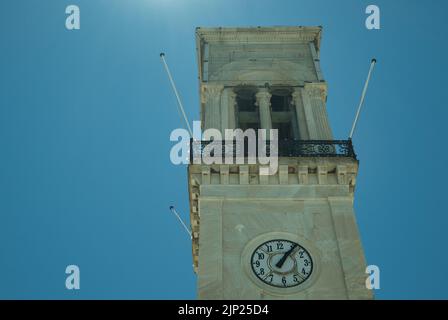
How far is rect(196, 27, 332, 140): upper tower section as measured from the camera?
34719mm

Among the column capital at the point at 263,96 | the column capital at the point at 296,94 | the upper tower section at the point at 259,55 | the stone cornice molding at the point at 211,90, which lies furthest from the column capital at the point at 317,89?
the stone cornice molding at the point at 211,90

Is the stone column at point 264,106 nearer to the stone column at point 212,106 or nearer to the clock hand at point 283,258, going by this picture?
the stone column at point 212,106

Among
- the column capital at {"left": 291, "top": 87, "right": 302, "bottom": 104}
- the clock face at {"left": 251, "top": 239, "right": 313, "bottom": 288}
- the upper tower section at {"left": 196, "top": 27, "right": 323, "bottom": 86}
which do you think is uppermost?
the upper tower section at {"left": 196, "top": 27, "right": 323, "bottom": 86}

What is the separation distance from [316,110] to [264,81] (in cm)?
330

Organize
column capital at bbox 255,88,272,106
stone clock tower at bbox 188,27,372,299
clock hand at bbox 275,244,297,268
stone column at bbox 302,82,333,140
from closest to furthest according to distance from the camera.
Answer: stone clock tower at bbox 188,27,372,299 → clock hand at bbox 275,244,297,268 → stone column at bbox 302,82,333,140 → column capital at bbox 255,88,272,106

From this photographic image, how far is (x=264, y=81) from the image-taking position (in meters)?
37.0

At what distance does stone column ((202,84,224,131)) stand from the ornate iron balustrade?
102 inches

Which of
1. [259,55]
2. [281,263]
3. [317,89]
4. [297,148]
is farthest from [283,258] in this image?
[259,55]

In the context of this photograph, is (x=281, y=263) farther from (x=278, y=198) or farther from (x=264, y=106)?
(x=264, y=106)

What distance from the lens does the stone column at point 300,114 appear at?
33.8 m

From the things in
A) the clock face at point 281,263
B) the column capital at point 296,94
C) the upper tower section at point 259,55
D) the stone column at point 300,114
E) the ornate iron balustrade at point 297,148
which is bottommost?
the clock face at point 281,263

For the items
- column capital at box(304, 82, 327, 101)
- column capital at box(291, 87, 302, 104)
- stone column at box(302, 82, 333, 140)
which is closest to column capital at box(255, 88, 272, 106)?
column capital at box(291, 87, 302, 104)

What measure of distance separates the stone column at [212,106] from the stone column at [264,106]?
1.65m

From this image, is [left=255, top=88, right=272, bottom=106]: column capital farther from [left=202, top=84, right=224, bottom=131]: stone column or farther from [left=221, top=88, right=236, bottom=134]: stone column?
[left=202, top=84, right=224, bottom=131]: stone column
